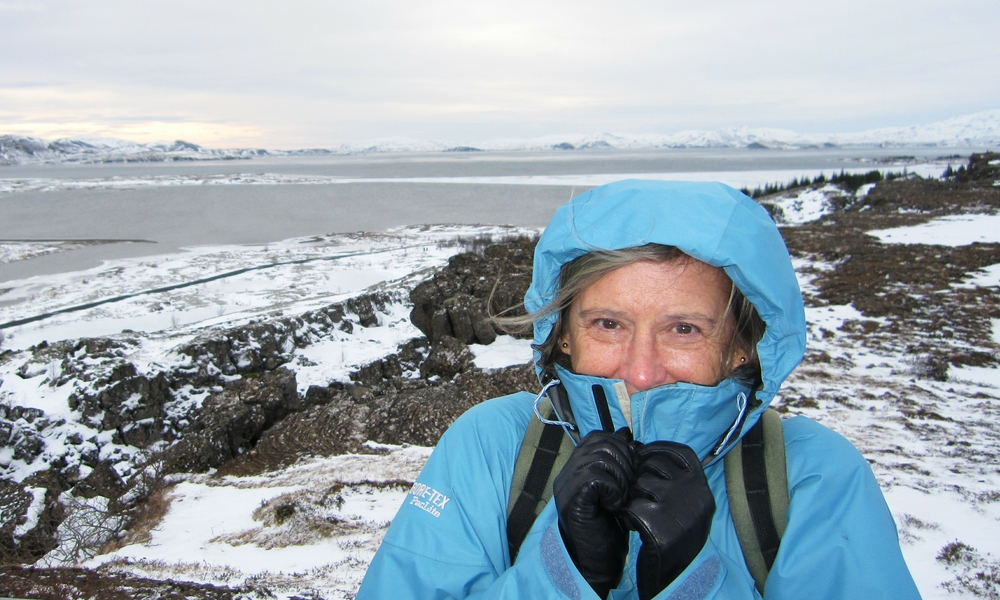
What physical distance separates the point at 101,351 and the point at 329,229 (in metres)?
25.1

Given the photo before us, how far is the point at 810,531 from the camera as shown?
141 centimetres

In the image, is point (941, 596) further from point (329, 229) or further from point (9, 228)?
point (9, 228)

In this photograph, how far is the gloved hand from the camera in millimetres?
1343

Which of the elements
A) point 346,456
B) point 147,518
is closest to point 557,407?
point 147,518

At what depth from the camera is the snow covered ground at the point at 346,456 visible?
16.6 ft

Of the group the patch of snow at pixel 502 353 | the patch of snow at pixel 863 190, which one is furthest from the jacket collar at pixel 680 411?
the patch of snow at pixel 863 190

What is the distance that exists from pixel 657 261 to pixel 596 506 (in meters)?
0.69

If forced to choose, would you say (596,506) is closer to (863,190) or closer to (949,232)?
(949,232)

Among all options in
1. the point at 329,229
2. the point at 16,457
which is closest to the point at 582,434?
the point at 16,457

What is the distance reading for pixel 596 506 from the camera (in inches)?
53.9

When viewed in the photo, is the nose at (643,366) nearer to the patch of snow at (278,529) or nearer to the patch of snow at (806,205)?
the patch of snow at (278,529)

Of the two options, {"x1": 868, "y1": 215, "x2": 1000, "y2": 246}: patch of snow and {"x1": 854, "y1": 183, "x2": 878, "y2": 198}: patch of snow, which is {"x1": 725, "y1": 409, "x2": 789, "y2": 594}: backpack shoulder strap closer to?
{"x1": 868, "y1": 215, "x2": 1000, "y2": 246}: patch of snow

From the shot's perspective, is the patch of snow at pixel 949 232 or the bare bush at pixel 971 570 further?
the patch of snow at pixel 949 232

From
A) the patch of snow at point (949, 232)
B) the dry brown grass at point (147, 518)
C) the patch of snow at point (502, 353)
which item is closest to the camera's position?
the dry brown grass at point (147, 518)
